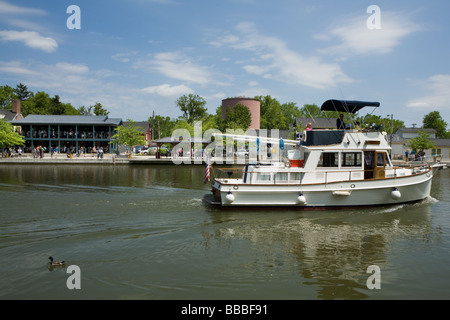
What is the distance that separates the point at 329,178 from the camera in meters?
15.9

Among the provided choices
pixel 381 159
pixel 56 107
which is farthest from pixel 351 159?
pixel 56 107

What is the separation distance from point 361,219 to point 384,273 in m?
5.60

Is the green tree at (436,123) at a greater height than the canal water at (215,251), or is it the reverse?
the green tree at (436,123)

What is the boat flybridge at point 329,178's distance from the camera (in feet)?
49.9

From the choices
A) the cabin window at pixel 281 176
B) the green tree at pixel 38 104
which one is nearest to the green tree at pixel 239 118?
the cabin window at pixel 281 176

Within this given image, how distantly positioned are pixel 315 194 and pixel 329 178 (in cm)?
124

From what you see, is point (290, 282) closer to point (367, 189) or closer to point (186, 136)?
point (367, 189)

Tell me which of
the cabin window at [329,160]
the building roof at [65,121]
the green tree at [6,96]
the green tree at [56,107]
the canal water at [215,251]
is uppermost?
the green tree at [6,96]

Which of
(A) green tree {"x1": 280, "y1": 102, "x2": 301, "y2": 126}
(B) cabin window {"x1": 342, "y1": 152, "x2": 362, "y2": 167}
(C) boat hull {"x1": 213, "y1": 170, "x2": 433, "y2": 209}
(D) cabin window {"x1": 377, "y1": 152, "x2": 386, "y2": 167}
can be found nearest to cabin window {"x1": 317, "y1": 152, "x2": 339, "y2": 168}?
(B) cabin window {"x1": 342, "y1": 152, "x2": 362, "y2": 167}

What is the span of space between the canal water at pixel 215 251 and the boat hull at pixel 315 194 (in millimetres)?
436

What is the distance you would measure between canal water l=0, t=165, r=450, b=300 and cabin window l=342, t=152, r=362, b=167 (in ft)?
7.51

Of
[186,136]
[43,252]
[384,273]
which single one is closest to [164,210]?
[43,252]

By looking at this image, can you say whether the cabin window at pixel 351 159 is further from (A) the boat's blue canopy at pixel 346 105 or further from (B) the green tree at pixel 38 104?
(B) the green tree at pixel 38 104

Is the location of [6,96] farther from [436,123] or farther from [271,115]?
[436,123]
